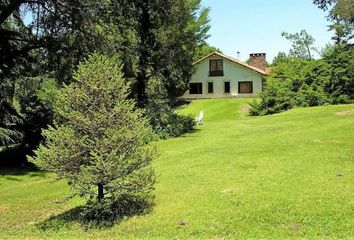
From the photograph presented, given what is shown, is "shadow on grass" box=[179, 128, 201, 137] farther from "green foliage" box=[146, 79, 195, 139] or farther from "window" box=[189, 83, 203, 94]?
"window" box=[189, 83, 203, 94]

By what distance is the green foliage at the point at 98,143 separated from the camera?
8031mm

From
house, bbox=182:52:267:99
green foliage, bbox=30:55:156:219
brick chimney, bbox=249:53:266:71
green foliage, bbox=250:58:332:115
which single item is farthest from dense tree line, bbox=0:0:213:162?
brick chimney, bbox=249:53:266:71

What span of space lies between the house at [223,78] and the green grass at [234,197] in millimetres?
43640

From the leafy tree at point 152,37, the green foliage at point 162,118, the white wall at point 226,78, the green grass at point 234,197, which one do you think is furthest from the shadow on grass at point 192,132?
the white wall at point 226,78

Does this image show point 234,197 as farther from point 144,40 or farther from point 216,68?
point 216,68

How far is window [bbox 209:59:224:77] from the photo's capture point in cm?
6056

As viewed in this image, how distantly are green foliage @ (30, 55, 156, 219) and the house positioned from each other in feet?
170

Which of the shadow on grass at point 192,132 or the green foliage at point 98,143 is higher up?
the green foliage at point 98,143

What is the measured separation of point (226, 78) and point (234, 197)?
52473 mm

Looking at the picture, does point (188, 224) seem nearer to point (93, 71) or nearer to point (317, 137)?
point (93, 71)

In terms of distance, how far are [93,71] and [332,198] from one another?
194 inches

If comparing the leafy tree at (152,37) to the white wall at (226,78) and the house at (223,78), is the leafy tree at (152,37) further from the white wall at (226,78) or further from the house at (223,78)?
the house at (223,78)

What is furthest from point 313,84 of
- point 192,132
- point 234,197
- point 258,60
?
point 234,197

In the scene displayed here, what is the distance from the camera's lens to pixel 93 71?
8625 mm
